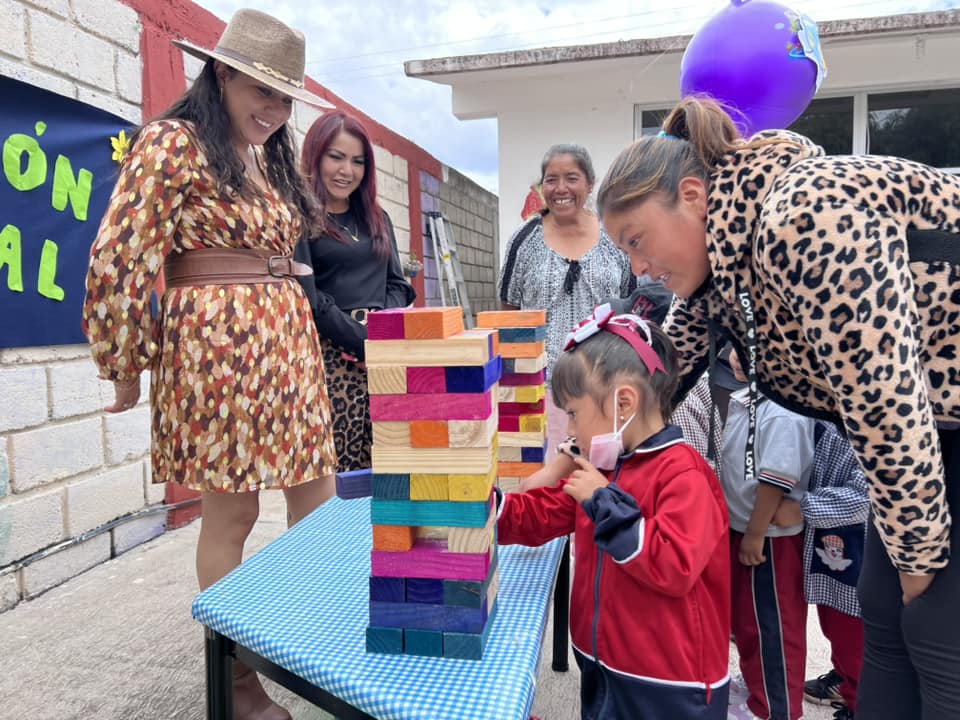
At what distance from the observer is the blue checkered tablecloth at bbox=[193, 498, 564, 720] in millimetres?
1016

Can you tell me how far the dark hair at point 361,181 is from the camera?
2.52m

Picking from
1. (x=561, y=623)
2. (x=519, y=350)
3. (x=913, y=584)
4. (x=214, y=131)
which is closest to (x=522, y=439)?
(x=519, y=350)

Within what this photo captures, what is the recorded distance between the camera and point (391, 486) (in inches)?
43.5

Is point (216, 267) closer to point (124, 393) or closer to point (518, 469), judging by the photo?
point (124, 393)

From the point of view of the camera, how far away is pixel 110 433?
9.73 ft

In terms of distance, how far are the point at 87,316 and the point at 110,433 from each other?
5.47 feet

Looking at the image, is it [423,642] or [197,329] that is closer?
[423,642]

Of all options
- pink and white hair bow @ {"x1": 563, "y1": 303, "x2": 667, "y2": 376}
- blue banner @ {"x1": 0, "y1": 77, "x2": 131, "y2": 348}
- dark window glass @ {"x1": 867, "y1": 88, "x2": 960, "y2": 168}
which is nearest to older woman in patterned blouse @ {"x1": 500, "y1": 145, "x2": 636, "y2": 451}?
pink and white hair bow @ {"x1": 563, "y1": 303, "x2": 667, "y2": 376}

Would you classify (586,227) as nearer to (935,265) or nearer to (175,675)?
(935,265)

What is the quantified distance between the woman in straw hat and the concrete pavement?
2.01ft

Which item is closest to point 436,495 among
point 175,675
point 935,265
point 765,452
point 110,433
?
point 935,265

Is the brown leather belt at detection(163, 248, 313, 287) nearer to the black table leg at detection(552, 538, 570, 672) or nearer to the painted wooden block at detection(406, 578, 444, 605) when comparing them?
the painted wooden block at detection(406, 578, 444, 605)

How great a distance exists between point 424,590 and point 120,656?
67.2 inches

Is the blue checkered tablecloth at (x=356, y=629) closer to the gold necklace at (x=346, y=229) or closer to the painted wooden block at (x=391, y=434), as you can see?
the painted wooden block at (x=391, y=434)
